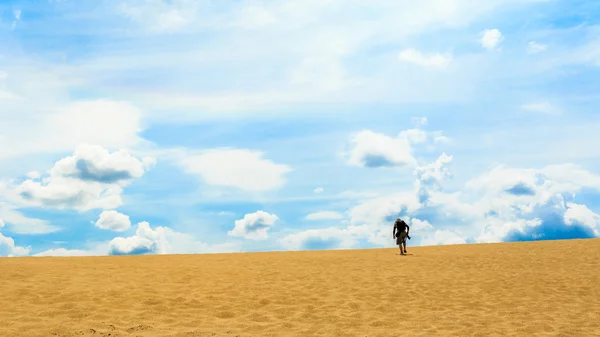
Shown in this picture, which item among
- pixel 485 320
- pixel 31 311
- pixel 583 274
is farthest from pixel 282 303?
pixel 583 274

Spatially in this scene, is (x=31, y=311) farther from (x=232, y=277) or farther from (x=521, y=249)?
(x=521, y=249)

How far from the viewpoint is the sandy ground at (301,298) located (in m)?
10.8

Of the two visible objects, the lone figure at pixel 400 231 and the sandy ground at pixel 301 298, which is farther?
the lone figure at pixel 400 231

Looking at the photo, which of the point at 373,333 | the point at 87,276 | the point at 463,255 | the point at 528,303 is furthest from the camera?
the point at 463,255

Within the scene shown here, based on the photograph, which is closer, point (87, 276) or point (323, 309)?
point (323, 309)

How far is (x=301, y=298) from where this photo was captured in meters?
13.8

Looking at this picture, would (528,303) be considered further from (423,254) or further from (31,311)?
(31,311)

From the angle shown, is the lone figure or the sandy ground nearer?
the sandy ground

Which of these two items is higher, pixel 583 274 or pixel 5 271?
pixel 5 271

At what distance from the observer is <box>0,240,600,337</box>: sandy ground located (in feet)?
35.6

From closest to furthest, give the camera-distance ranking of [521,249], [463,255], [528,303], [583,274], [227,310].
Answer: [227,310] < [528,303] < [583,274] < [463,255] < [521,249]

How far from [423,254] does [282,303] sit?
542 inches

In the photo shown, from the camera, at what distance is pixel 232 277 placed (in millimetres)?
17125

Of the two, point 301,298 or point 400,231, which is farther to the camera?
point 400,231
